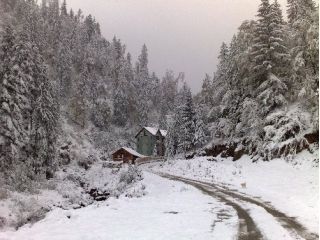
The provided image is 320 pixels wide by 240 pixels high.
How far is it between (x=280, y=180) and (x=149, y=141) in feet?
255

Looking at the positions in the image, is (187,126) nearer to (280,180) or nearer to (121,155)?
(121,155)

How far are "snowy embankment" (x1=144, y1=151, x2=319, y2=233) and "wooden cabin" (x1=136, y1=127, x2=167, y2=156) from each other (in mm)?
59412

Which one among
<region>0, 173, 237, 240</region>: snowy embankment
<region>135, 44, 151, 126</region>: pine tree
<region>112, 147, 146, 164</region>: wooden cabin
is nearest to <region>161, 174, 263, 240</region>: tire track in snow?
<region>0, 173, 237, 240</region>: snowy embankment

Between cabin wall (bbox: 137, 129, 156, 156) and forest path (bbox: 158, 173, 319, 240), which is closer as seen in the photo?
forest path (bbox: 158, 173, 319, 240)

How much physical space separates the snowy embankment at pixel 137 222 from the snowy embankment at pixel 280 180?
309 cm

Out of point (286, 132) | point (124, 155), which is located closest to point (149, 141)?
point (124, 155)

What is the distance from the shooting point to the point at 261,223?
47.3 feet

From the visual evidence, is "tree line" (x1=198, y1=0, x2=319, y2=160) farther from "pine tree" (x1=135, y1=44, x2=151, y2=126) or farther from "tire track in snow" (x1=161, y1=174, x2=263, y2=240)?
"pine tree" (x1=135, y1=44, x2=151, y2=126)

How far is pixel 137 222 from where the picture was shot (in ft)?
49.8

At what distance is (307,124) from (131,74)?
124 meters

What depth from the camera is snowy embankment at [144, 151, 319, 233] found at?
1798 centimetres

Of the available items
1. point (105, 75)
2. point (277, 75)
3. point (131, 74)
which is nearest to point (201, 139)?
point (277, 75)

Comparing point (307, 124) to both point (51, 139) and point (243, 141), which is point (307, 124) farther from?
point (51, 139)

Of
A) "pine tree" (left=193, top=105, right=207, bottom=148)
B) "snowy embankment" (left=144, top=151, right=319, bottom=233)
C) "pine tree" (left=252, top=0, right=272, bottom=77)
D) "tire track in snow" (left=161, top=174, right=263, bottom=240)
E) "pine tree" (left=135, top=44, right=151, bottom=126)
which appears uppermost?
"pine tree" (left=135, top=44, right=151, bottom=126)
